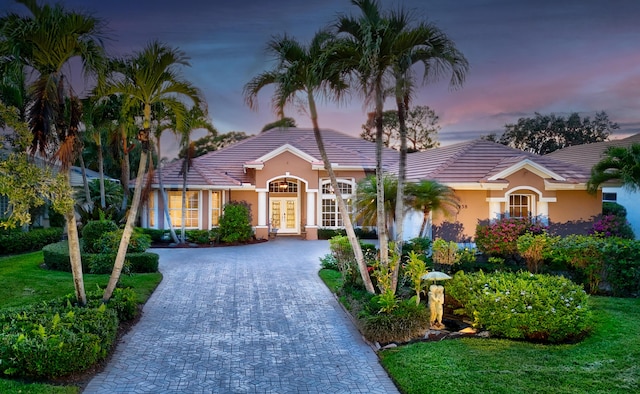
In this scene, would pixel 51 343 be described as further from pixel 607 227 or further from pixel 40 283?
pixel 607 227

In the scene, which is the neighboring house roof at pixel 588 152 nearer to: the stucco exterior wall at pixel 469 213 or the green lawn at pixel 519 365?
the stucco exterior wall at pixel 469 213

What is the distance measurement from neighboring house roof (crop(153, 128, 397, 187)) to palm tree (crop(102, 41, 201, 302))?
1267 cm

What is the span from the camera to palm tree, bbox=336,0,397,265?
9.11 m

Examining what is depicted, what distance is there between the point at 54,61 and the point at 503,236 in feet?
45.5

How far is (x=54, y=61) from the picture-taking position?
28.8ft

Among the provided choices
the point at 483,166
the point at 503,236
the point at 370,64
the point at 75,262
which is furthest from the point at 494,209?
the point at 75,262

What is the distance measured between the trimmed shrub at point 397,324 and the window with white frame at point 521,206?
39.1 feet

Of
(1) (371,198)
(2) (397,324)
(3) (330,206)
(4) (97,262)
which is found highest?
(1) (371,198)

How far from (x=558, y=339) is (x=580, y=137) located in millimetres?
42143

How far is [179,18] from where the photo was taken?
1349cm

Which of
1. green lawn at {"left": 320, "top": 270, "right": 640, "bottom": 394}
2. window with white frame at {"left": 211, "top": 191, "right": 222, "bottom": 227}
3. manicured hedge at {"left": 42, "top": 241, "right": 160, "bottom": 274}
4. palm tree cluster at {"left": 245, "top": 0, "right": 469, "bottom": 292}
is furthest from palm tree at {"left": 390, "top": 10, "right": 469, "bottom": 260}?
window with white frame at {"left": 211, "top": 191, "right": 222, "bottom": 227}

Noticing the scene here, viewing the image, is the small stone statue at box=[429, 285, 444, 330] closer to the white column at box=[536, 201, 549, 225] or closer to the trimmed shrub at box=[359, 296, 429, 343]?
the trimmed shrub at box=[359, 296, 429, 343]

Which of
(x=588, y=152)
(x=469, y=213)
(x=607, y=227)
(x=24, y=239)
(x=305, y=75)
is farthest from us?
(x=588, y=152)

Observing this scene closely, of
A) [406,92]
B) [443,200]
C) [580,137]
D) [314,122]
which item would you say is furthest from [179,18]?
[580,137]
